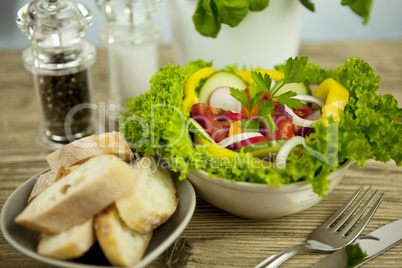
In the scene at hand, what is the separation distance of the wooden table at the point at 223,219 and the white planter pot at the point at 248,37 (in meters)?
0.62

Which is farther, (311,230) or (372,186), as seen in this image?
(372,186)

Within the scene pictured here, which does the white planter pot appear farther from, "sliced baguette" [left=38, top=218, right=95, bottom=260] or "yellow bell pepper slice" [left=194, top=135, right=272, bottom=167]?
"sliced baguette" [left=38, top=218, right=95, bottom=260]

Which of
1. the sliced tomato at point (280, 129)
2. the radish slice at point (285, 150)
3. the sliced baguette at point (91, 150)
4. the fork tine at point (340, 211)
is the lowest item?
the fork tine at point (340, 211)

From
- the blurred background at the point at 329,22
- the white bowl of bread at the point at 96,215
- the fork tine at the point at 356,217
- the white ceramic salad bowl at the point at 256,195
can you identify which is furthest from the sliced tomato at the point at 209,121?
the blurred background at the point at 329,22

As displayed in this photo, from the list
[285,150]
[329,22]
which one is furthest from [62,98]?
[329,22]

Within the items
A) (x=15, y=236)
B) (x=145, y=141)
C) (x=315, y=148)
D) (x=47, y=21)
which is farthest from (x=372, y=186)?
(x=47, y=21)

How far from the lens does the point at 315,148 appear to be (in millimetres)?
1380

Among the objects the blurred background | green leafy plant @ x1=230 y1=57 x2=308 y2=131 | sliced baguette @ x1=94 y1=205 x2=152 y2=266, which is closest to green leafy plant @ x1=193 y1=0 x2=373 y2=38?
green leafy plant @ x1=230 y1=57 x2=308 y2=131

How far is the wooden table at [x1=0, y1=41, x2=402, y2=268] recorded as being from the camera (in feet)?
4.54

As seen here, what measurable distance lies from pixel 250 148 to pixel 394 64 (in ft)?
6.31

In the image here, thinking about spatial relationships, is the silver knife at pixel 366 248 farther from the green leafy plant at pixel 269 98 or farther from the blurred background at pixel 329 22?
the blurred background at pixel 329 22

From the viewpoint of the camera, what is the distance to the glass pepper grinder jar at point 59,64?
75.9 inches

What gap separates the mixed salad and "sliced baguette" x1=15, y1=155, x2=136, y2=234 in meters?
0.22

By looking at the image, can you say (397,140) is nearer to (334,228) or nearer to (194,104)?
(334,228)
